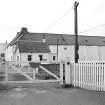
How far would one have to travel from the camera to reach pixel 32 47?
113ft

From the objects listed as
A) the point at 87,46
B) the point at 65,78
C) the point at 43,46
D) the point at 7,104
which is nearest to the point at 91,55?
the point at 87,46

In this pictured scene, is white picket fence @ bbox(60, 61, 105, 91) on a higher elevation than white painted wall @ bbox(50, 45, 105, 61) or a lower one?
lower

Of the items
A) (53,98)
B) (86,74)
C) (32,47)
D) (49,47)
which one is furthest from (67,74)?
(49,47)

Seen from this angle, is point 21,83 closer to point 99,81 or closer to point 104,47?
point 99,81

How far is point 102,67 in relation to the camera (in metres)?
8.27

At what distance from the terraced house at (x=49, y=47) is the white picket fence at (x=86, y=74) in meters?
21.7

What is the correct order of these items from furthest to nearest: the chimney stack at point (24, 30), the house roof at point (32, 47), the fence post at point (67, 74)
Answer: the chimney stack at point (24, 30)
the house roof at point (32, 47)
the fence post at point (67, 74)

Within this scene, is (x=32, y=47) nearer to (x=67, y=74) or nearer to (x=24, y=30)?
(x=24, y=30)

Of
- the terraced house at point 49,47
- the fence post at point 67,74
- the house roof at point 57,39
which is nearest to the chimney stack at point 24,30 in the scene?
the terraced house at point 49,47

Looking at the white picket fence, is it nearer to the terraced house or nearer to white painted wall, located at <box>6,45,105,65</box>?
the terraced house

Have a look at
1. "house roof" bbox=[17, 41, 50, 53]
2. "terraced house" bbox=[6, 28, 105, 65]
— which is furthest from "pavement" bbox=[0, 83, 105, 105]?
"house roof" bbox=[17, 41, 50, 53]

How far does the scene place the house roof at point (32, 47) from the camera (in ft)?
108

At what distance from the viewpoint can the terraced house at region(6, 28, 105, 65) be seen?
108ft

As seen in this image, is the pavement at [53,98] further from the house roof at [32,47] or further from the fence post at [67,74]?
the house roof at [32,47]
